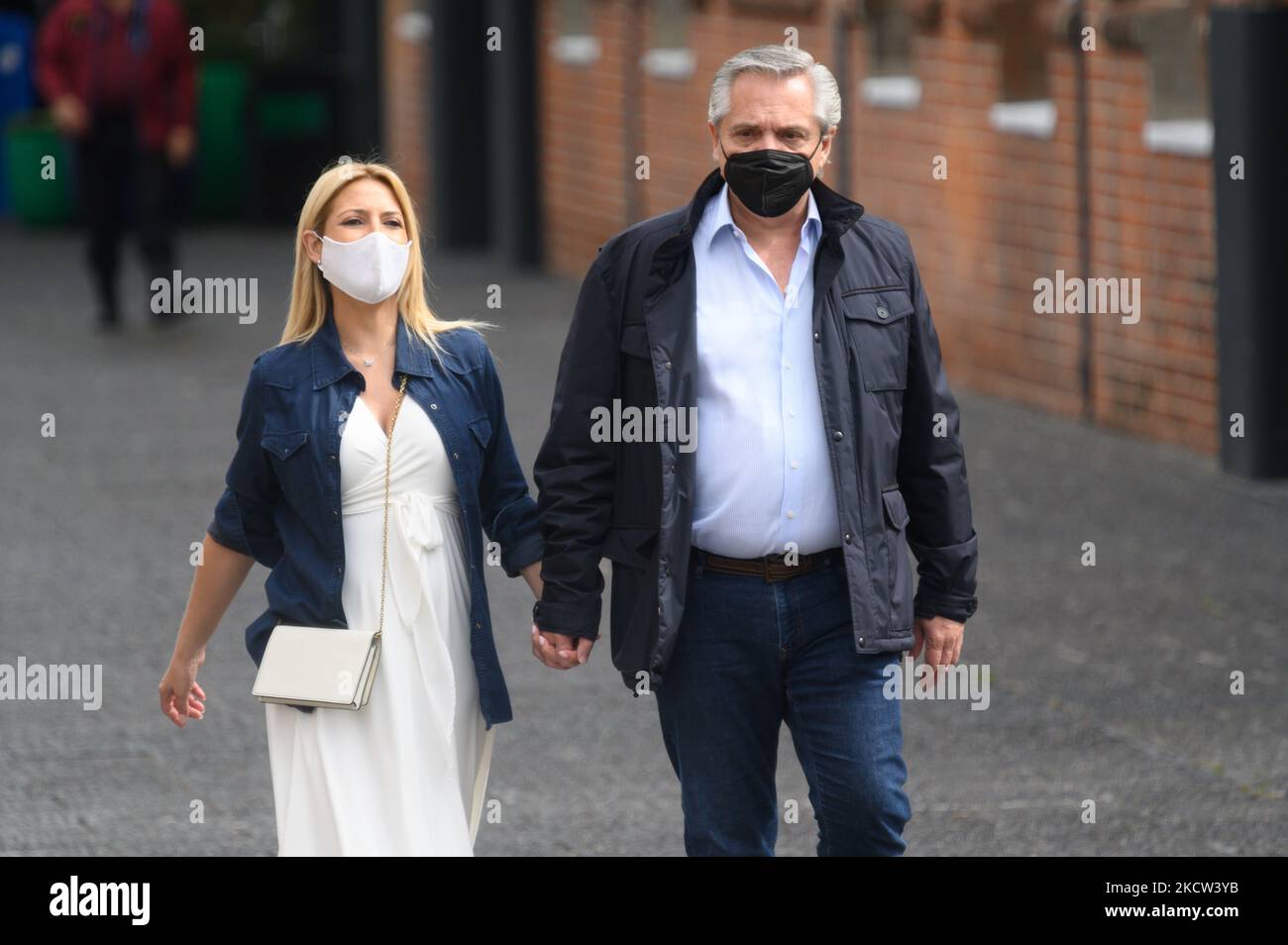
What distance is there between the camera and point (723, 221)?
4504 mm

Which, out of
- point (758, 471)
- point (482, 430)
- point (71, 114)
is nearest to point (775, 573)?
point (758, 471)

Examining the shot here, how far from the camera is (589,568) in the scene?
4500 mm

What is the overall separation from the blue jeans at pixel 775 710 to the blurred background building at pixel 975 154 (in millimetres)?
1196

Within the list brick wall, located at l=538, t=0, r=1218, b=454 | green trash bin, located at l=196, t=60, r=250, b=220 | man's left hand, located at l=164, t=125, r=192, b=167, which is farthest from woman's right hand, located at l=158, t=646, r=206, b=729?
green trash bin, located at l=196, t=60, r=250, b=220

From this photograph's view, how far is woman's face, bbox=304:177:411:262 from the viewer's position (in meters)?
4.55

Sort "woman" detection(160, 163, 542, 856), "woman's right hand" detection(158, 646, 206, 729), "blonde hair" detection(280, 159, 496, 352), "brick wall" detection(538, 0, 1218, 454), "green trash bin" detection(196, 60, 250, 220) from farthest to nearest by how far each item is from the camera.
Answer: "green trash bin" detection(196, 60, 250, 220) < "brick wall" detection(538, 0, 1218, 454) < "woman's right hand" detection(158, 646, 206, 729) < "blonde hair" detection(280, 159, 496, 352) < "woman" detection(160, 163, 542, 856)

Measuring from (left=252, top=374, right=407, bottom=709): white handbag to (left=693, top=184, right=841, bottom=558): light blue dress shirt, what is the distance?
0.63 m

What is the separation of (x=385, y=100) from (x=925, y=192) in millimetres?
12250

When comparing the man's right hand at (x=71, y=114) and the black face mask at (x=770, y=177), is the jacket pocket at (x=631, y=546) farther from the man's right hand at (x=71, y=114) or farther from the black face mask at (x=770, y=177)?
the man's right hand at (x=71, y=114)

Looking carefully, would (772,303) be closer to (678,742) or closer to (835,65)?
(678,742)

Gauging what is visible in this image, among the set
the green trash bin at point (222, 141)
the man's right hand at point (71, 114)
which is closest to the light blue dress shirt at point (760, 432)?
the man's right hand at point (71, 114)

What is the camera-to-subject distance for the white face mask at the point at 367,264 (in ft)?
14.8

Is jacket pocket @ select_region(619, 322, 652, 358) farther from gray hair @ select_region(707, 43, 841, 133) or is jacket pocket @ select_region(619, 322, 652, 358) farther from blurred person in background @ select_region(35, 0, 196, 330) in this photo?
blurred person in background @ select_region(35, 0, 196, 330)
